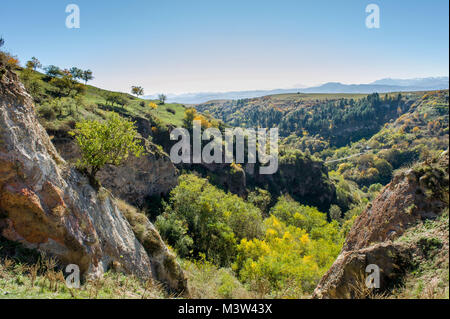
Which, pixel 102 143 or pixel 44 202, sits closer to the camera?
pixel 44 202

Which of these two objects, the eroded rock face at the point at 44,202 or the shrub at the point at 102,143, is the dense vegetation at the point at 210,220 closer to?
the shrub at the point at 102,143

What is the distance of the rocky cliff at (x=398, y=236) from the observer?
8945mm

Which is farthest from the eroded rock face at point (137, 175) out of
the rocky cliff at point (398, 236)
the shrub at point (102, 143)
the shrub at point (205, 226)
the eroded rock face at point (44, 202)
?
the rocky cliff at point (398, 236)

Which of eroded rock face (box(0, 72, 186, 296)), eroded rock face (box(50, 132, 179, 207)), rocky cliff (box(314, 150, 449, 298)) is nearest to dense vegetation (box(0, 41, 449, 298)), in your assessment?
eroded rock face (box(0, 72, 186, 296))

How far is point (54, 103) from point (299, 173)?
262ft

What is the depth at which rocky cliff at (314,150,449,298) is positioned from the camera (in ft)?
29.3

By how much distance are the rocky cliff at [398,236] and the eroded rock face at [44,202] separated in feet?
37.1

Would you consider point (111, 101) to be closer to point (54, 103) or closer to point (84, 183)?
point (54, 103)

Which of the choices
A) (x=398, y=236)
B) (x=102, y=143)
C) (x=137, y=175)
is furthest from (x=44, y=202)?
(x=137, y=175)

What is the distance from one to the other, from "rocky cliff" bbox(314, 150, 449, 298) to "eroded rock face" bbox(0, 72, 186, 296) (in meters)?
11.3

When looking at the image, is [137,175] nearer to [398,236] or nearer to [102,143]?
[102,143]

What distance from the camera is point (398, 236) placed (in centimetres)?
1027

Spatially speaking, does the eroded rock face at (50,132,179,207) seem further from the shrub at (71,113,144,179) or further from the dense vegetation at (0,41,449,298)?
the shrub at (71,113,144,179)

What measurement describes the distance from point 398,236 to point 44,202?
16608mm
